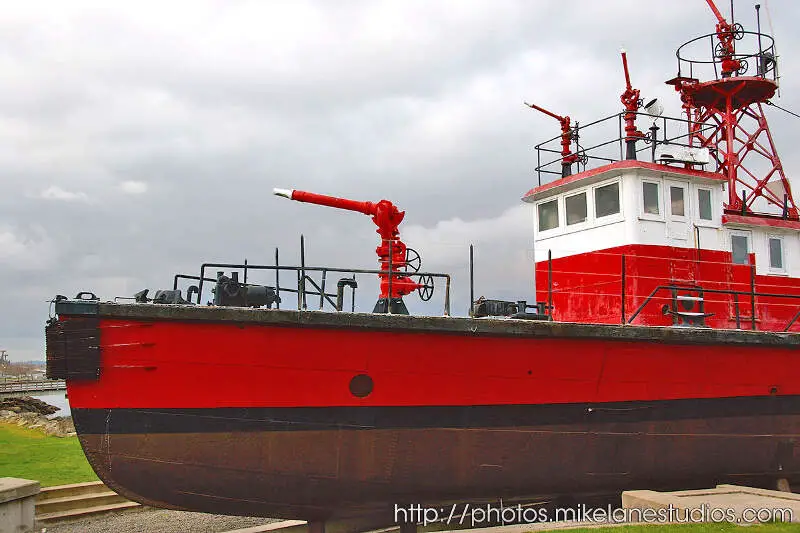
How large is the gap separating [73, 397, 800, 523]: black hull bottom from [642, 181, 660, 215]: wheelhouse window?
2.84 m

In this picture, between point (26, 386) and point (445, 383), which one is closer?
point (445, 383)

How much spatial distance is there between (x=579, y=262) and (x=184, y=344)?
6121 millimetres

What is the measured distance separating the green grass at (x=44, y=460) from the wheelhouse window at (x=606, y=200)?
33.2ft

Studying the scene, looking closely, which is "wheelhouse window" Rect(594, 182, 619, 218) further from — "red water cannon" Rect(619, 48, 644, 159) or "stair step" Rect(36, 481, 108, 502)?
"stair step" Rect(36, 481, 108, 502)

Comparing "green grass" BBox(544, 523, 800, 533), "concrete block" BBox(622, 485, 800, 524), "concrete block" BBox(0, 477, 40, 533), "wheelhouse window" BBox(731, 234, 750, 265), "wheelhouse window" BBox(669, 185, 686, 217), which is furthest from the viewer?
"wheelhouse window" BBox(731, 234, 750, 265)

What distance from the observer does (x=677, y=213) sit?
1068 cm

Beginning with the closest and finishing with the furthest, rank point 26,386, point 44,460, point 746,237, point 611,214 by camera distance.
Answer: point 611,214 → point 746,237 → point 44,460 → point 26,386

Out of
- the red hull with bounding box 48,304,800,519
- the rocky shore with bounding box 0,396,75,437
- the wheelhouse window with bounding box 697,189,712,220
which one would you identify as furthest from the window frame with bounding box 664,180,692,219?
the rocky shore with bounding box 0,396,75,437

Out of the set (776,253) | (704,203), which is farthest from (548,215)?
(776,253)

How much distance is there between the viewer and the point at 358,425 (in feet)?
26.3

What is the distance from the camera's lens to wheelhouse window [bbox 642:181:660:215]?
10.4 meters

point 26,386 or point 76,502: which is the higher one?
point 76,502

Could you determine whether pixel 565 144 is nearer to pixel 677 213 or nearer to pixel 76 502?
pixel 677 213

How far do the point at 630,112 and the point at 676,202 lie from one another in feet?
5.12
